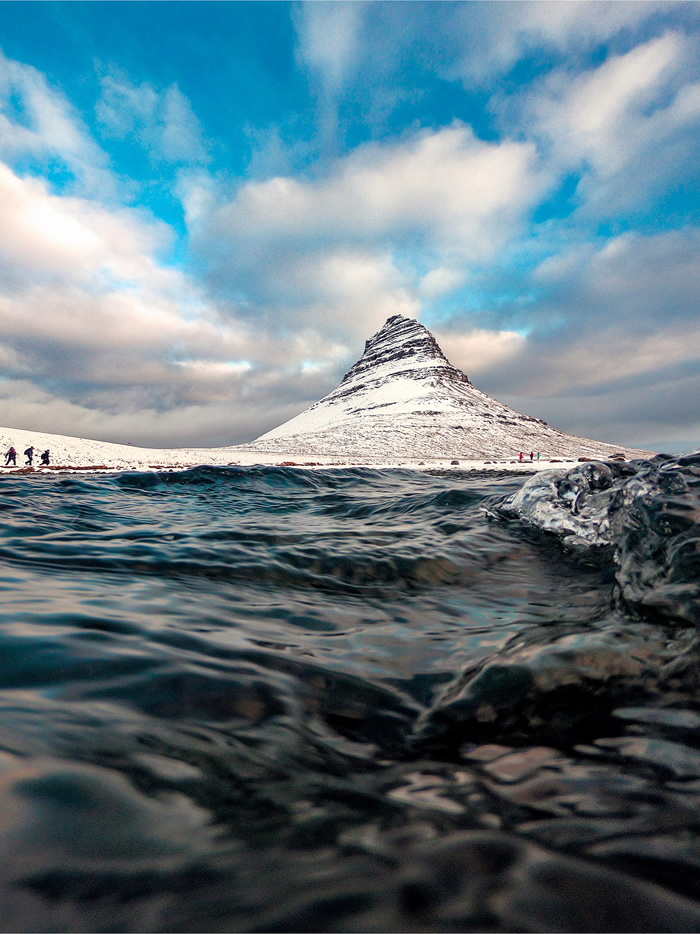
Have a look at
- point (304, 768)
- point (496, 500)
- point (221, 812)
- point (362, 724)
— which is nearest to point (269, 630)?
point (362, 724)

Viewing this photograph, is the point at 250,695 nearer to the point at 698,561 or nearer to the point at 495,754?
the point at 495,754

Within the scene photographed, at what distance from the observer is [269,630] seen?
305 centimetres

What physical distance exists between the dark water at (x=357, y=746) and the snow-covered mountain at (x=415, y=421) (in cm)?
7426

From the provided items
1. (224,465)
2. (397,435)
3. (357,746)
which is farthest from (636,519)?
(397,435)

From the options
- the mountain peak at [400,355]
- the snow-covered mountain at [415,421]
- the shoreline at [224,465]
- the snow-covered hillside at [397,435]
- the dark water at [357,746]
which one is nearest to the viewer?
the dark water at [357,746]

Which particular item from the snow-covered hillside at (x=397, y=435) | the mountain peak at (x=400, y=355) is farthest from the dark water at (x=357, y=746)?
the mountain peak at (x=400, y=355)

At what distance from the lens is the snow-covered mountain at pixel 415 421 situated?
87.4 metres

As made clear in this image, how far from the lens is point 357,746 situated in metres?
1.89

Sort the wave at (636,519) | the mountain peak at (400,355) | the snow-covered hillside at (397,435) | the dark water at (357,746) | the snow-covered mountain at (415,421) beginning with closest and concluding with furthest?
the dark water at (357,746), the wave at (636,519), the snow-covered hillside at (397,435), the snow-covered mountain at (415,421), the mountain peak at (400,355)

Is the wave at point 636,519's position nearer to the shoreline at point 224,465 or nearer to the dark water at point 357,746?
the dark water at point 357,746

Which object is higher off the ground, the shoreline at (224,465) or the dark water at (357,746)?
the shoreline at (224,465)

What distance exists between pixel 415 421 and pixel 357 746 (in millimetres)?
103795

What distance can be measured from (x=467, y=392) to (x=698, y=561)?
13547 cm

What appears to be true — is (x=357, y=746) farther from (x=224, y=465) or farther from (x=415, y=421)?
(x=415, y=421)
